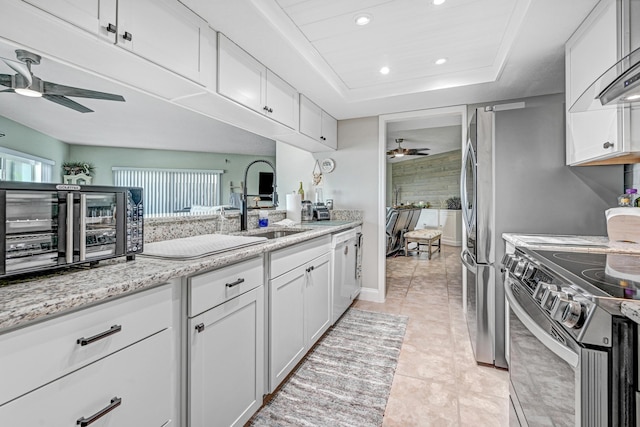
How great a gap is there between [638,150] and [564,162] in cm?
59

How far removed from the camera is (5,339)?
0.59m

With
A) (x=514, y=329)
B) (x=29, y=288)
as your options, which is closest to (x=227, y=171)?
(x=29, y=288)

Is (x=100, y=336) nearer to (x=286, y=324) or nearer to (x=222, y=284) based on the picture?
(x=222, y=284)

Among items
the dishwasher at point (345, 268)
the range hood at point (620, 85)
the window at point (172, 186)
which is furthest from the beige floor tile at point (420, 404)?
the window at point (172, 186)

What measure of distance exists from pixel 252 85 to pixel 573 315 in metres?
2.03

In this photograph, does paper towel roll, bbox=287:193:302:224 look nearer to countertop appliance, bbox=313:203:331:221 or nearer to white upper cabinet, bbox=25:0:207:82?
countertop appliance, bbox=313:203:331:221

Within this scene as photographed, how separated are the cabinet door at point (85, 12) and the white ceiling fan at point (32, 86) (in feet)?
1.00

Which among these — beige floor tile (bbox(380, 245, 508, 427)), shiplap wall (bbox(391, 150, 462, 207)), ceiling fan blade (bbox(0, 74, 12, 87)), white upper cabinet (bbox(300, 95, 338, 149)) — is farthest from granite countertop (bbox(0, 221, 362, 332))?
shiplap wall (bbox(391, 150, 462, 207))

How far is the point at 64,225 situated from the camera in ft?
2.90

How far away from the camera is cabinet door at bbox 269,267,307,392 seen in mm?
1585

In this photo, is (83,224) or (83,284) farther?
(83,224)

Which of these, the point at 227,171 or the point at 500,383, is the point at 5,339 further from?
the point at 227,171

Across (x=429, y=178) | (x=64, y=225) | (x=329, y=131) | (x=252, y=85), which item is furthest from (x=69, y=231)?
(x=429, y=178)

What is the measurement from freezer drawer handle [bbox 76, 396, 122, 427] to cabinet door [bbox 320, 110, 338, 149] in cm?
270
